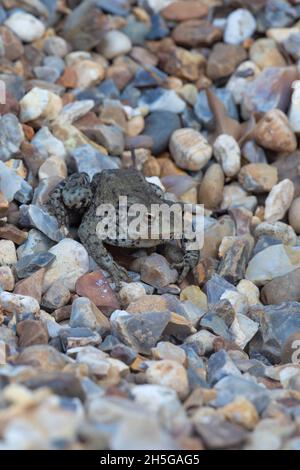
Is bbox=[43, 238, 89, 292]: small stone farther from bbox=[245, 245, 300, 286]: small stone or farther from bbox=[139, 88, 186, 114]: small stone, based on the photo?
bbox=[139, 88, 186, 114]: small stone

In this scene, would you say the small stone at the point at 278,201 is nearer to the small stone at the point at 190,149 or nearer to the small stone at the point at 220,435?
the small stone at the point at 190,149

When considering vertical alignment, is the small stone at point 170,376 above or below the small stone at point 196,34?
above

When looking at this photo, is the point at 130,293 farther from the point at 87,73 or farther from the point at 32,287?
the point at 87,73

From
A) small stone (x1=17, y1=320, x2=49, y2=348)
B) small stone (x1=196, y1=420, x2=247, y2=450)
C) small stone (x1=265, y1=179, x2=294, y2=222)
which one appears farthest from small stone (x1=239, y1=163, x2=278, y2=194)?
small stone (x1=196, y1=420, x2=247, y2=450)

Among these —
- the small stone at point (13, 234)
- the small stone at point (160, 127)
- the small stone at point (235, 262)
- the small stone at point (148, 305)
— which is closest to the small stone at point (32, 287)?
the small stone at point (13, 234)

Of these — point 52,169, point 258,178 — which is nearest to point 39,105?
point 52,169
